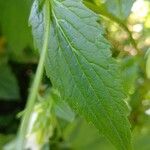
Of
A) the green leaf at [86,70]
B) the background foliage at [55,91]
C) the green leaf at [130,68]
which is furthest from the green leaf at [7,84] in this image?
the green leaf at [86,70]

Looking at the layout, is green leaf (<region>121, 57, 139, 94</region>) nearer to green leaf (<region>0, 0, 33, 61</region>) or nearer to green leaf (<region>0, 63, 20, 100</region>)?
green leaf (<region>0, 0, 33, 61</region>)

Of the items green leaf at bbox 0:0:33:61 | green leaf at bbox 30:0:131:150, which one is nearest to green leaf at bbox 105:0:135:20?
green leaf at bbox 30:0:131:150

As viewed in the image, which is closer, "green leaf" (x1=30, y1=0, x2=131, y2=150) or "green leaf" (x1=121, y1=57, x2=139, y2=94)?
"green leaf" (x1=30, y1=0, x2=131, y2=150)

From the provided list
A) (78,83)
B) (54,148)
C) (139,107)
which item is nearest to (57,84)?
(78,83)

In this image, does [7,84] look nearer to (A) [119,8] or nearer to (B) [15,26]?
(B) [15,26]

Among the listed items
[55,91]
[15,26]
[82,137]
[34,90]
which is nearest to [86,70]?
[34,90]

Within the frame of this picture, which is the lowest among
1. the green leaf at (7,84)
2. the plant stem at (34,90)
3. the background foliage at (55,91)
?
the green leaf at (7,84)

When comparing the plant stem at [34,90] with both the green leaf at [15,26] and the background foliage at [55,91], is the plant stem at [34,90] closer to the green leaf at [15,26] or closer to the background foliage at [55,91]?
the background foliage at [55,91]
